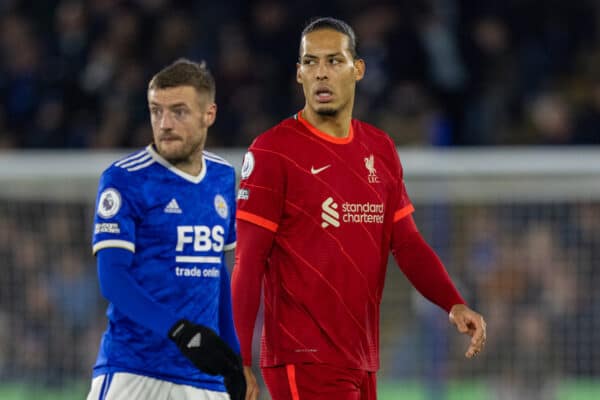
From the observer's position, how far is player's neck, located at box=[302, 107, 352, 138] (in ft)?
17.1

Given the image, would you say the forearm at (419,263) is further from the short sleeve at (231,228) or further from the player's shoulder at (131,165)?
the player's shoulder at (131,165)

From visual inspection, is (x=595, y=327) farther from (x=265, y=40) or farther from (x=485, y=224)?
(x=265, y=40)

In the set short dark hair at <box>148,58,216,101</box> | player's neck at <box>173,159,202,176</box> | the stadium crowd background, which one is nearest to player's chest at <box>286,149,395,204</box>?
player's neck at <box>173,159,202,176</box>

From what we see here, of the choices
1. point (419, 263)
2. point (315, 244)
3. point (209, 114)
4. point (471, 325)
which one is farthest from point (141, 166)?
point (471, 325)

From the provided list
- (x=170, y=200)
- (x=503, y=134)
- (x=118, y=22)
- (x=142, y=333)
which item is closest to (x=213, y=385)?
(x=142, y=333)

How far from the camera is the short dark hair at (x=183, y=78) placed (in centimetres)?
486

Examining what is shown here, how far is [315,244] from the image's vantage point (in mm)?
5074

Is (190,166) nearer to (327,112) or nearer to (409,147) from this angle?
(327,112)

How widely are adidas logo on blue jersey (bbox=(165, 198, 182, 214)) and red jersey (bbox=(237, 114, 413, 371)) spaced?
1.07 ft

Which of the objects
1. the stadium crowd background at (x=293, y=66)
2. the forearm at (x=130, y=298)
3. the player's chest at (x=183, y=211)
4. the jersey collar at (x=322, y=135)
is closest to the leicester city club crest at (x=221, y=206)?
the player's chest at (x=183, y=211)

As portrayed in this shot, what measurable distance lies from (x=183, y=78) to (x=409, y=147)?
6923mm

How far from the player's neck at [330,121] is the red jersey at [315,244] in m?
0.03

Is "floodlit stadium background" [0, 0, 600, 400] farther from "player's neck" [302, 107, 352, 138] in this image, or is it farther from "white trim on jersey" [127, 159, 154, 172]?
"white trim on jersey" [127, 159, 154, 172]

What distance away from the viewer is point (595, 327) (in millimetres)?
8883
